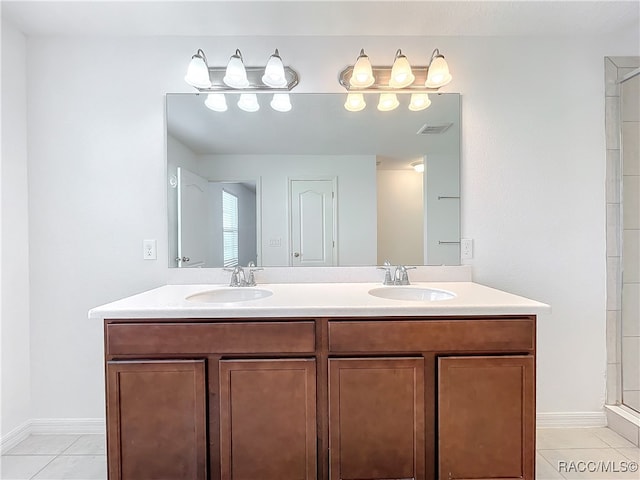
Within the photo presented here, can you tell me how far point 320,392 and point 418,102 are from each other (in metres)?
1.57

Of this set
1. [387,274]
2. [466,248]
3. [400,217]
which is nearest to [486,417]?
[387,274]

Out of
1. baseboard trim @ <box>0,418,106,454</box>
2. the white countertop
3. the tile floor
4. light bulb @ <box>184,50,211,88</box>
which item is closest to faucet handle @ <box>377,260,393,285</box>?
the white countertop

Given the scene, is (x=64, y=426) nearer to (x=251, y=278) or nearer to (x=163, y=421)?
(x=163, y=421)

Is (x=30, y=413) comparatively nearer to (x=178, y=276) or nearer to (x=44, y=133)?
(x=178, y=276)

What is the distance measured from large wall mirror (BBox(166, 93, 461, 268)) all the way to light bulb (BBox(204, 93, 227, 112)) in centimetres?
2

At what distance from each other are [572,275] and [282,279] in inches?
64.7

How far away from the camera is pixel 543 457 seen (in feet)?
5.46

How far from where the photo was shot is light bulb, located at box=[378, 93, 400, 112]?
188 cm

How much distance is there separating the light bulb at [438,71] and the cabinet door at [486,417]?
1.38 m

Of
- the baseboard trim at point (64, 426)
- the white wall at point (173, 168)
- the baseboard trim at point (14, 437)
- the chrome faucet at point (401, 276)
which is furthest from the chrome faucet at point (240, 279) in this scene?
the baseboard trim at point (14, 437)

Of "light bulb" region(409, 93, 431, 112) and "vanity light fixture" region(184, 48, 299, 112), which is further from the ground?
"vanity light fixture" region(184, 48, 299, 112)

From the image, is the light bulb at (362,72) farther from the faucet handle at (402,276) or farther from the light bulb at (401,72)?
the faucet handle at (402,276)

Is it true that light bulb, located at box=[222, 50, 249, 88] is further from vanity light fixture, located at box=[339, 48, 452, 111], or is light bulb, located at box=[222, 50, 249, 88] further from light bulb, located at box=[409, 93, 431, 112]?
light bulb, located at box=[409, 93, 431, 112]

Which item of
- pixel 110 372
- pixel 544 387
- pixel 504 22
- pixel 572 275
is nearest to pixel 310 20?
pixel 504 22
